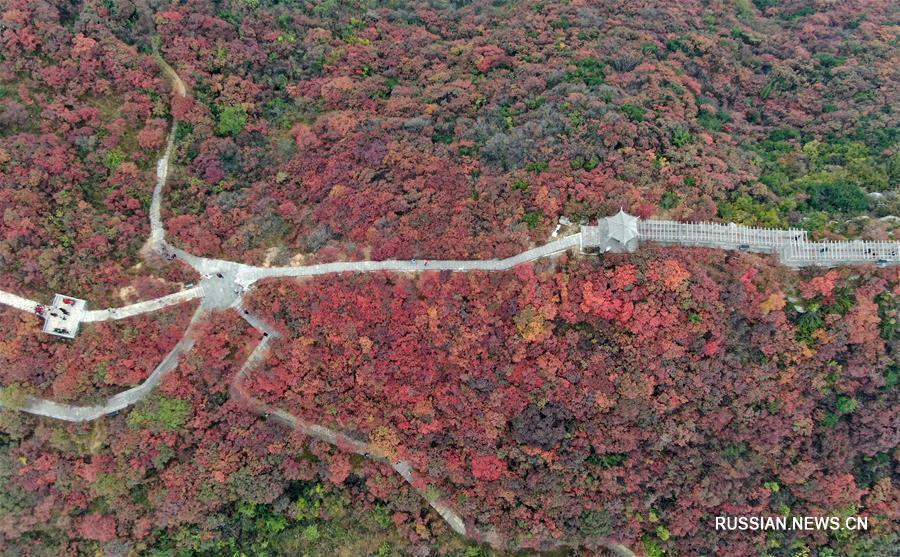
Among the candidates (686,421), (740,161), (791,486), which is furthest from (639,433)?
(740,161)

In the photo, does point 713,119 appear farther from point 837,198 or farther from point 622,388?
point 622,388

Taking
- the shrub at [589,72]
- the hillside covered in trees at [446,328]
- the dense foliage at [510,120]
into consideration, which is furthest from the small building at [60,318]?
the shrub at [589,72]

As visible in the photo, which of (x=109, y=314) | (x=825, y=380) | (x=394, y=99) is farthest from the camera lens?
(x=394, y=99)

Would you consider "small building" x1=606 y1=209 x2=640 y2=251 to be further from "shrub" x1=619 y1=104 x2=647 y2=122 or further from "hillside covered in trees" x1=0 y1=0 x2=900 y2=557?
"shrub" x1=619 y1=104 x2=647 y2=122

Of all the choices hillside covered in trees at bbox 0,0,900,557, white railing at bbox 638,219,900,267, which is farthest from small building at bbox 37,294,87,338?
white railing at bbox 638,219,900,267

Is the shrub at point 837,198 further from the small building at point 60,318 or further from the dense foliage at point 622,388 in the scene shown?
the small building at point 60,318

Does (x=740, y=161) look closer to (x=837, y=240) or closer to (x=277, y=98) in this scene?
(x=837, y=240)

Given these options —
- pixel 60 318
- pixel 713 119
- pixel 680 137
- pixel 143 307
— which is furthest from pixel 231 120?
pixel 713 119
